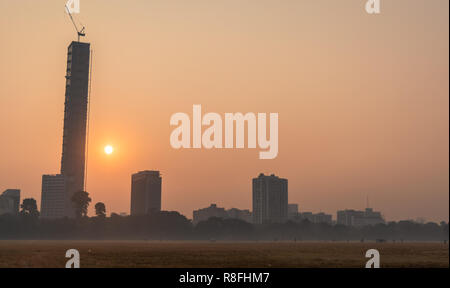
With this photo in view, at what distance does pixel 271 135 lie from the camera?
62.2 meters
